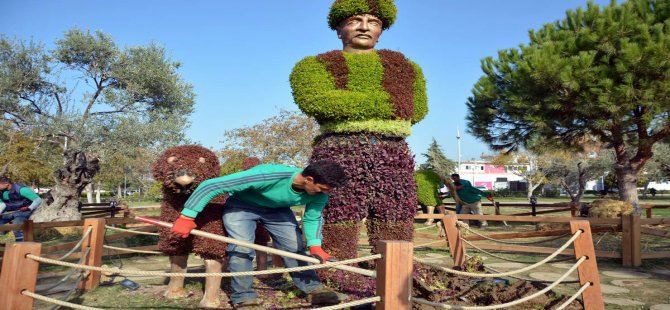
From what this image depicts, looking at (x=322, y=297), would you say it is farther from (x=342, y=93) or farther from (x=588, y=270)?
(x=588, y=270)

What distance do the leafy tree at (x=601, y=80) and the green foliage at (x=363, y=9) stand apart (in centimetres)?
720

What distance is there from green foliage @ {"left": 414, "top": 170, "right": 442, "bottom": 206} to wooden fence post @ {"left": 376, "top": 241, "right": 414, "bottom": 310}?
9014mm

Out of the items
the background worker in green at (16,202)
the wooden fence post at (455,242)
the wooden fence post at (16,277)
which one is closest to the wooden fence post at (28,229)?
the background worker in green at (16,202)

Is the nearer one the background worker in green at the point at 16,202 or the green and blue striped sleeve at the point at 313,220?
the green and blue striped sleeve at the point at 313,220

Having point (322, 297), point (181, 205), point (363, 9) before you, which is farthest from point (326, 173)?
point (363, 9)

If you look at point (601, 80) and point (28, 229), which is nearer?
point (28, 229)

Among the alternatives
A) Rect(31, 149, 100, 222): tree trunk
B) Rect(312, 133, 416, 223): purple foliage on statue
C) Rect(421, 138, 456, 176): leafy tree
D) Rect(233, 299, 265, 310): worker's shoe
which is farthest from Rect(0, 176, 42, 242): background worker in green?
Rect(421, 138, 456, 176): leafy tree

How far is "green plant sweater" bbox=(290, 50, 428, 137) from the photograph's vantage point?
4453 millimetres

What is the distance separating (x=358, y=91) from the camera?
454 cm

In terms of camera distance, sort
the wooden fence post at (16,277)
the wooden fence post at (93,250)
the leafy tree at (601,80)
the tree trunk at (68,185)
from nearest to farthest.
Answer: the wooden fence post at (16,277) < the wooden fence post at (93,250) < the tree trunk at (68,185) < the leafy tree at (601,80)

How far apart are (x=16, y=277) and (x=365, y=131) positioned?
122 inches

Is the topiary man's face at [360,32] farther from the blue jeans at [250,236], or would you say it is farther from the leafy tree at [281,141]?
the leafy tree at [281,141]

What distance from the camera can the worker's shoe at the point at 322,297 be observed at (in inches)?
154

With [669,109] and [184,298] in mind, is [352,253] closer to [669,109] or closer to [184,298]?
[184,298]
